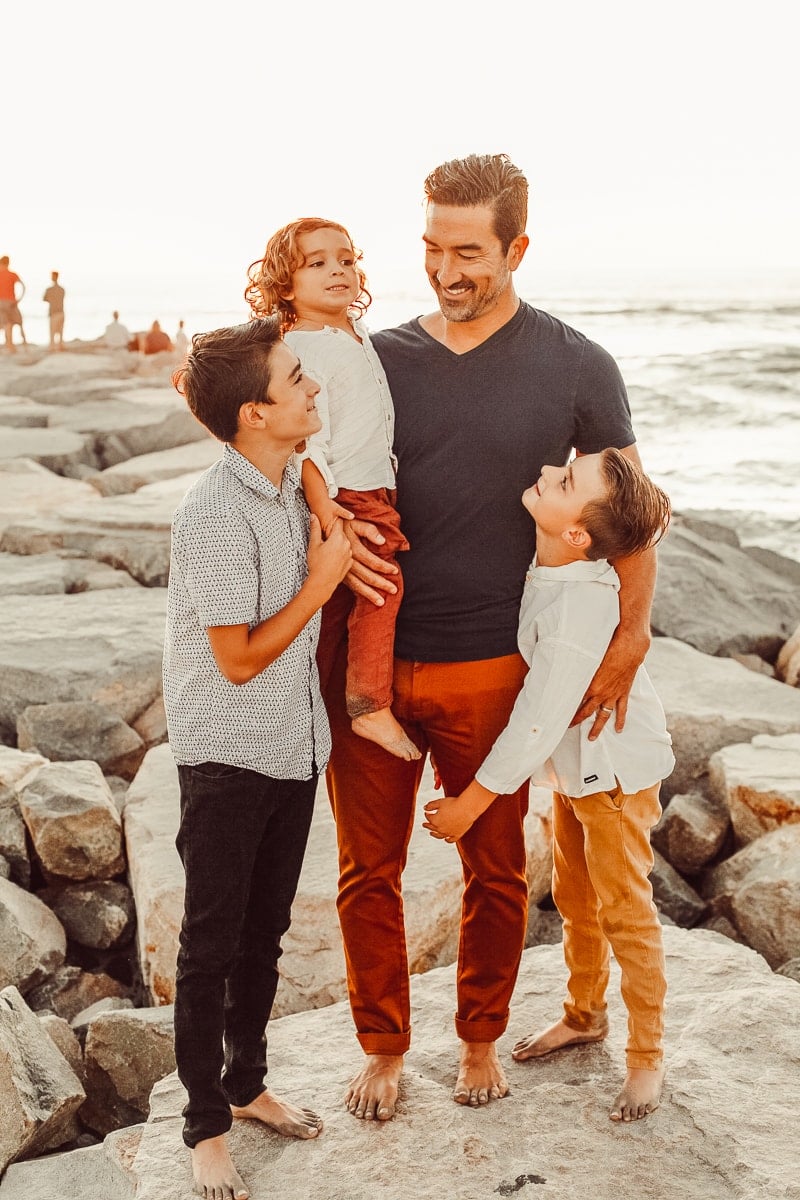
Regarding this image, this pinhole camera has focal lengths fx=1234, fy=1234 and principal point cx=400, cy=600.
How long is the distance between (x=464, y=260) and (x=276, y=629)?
3.04 ft

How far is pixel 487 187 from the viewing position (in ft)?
8.73

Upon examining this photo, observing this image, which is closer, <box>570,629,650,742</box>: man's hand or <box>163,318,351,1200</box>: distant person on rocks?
<box>163,318,351,1200</box>: distant person on rocks

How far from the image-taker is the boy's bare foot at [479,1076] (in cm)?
286

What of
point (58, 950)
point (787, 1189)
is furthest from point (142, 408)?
point (787, 1189)

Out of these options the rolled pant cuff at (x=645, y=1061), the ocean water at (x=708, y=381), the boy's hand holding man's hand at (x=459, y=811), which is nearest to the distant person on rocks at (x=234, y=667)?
the boy's hand holding man's hand at (x=459, y=811)

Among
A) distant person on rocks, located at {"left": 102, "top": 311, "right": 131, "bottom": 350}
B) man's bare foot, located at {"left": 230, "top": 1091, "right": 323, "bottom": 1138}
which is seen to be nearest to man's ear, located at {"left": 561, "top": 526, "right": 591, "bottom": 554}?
man's bare foot, located at {"left": 230, "top": 1091, "right": 323, "bottom": 1138}

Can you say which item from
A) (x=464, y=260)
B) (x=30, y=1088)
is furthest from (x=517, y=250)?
(x=30, y=1088)

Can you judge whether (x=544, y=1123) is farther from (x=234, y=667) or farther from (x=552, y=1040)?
(x=234, y=667)

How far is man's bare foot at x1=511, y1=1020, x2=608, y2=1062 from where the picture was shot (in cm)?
306

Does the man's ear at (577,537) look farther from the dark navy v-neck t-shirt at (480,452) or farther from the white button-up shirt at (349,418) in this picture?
the white button-up shirt at (349,418)

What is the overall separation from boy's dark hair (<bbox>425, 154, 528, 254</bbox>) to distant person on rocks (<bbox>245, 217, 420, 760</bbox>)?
0.31 meters

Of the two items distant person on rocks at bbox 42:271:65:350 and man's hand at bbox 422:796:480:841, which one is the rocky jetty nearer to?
man's hand at bbox 422:796:480:841

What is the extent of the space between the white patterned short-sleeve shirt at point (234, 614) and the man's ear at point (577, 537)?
1.91ft

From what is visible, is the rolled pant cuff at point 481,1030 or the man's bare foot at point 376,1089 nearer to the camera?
the man's bare foot at point 376,1089
